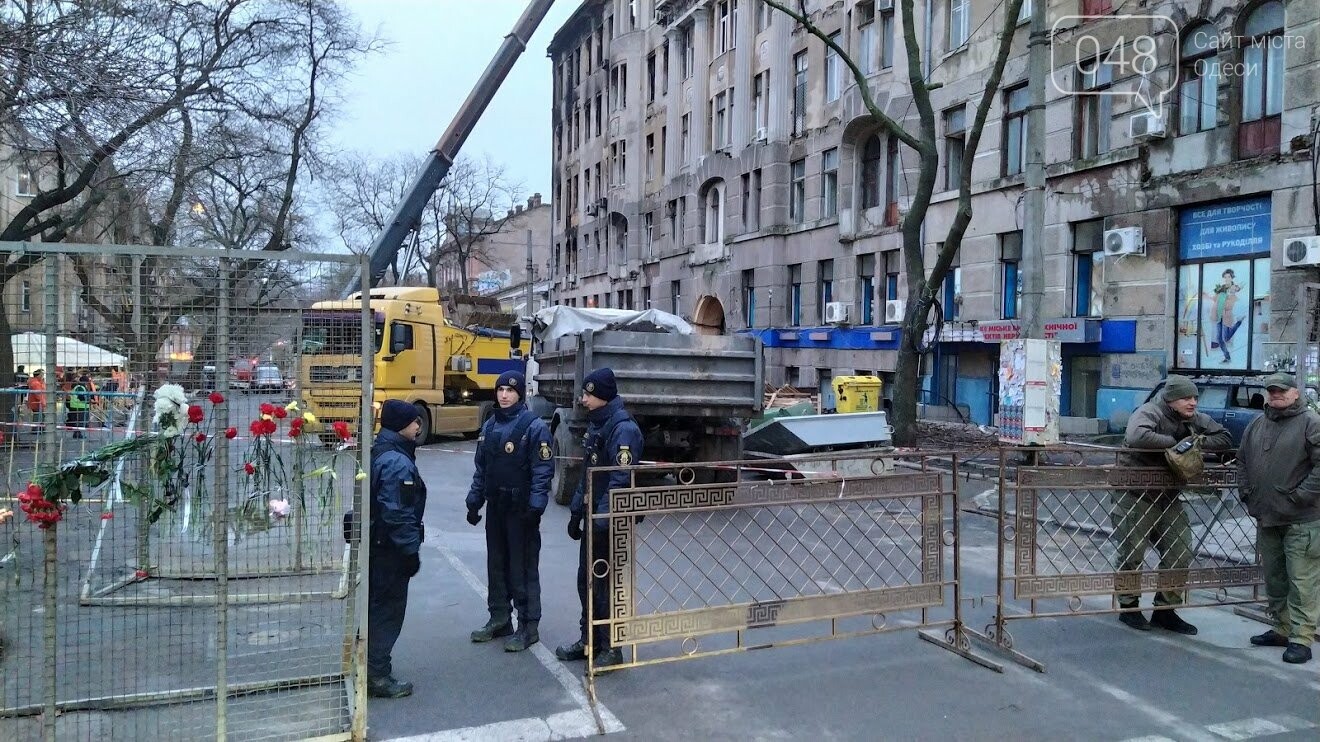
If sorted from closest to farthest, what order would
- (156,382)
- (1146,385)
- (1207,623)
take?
1. (156,382)
2. (1207,623)
3. (1146,385)

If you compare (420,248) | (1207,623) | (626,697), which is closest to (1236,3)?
(1207,623)

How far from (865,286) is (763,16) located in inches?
408

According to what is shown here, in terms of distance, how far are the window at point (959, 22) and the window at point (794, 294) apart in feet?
27.1

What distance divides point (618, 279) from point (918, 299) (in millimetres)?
26731

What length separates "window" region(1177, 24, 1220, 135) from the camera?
51.5 ft

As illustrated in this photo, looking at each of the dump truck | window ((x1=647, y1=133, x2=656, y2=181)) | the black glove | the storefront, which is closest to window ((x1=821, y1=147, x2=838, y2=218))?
the storefront

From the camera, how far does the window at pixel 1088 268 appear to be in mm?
18203

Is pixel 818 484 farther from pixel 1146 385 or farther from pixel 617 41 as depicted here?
pixel 617 41

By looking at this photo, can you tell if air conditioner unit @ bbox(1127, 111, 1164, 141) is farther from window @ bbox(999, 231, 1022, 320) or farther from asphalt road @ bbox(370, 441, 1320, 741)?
asphalt road @ bbox(370, 441, 1320, 741)

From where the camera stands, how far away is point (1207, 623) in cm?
664

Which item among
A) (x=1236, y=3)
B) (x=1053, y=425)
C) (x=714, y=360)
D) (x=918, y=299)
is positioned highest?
(x=1236, y=3)

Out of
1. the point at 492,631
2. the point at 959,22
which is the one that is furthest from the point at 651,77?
the point at 492,631

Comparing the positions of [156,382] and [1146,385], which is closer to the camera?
[156,382]

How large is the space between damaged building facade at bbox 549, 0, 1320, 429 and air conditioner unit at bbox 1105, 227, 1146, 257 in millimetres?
37
